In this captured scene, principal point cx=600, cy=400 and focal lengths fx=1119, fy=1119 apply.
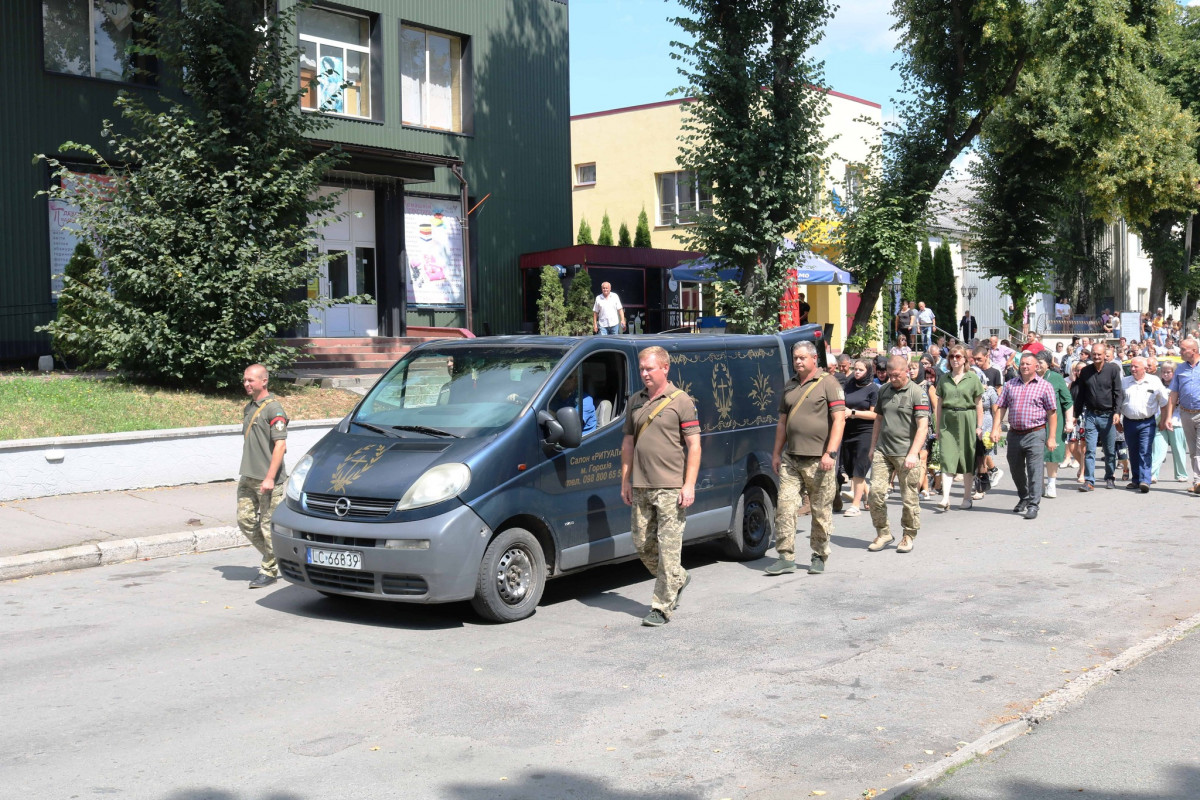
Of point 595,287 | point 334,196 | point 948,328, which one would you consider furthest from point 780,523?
point 948,328

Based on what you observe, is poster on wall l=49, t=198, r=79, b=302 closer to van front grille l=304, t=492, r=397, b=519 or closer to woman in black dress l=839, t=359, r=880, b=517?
woman in black dress l=839, t=359, r=880, b=517

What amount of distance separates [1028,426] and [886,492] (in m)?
3.02

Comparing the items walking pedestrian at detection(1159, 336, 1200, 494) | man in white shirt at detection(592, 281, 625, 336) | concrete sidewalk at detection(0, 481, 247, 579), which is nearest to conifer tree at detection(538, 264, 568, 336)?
man in white shirt at detection(592, 281, 625, 336)

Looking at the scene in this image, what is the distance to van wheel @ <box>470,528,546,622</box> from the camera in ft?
24.1

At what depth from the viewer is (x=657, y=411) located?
7.61 metres

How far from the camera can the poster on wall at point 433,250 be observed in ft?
81.7

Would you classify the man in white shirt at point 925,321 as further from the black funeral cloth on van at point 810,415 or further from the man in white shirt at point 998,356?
the black funeral cloth on van at point 810,415

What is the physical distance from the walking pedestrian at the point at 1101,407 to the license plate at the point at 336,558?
10637 millimetres

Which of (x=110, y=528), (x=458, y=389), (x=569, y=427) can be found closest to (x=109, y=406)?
(x=110, y=528)

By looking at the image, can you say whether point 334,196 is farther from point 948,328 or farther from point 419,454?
point 948,328

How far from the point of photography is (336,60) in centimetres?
2372

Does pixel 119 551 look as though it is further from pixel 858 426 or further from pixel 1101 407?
pixel 1101 407

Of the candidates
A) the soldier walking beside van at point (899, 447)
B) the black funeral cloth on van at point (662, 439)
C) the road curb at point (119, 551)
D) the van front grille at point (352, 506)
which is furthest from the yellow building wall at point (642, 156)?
the van front grille at point (352, 506)

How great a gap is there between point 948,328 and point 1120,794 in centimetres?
4342
